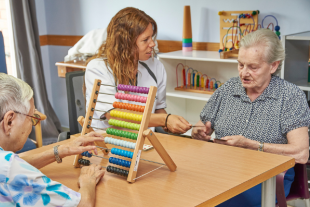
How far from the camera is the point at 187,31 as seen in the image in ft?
11.1

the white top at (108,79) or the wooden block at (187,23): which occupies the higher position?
the wooden block at (187,23)

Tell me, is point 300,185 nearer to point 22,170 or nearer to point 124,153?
point 124,153

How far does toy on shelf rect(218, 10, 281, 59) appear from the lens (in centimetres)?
308

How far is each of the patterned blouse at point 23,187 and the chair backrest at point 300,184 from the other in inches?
48.4

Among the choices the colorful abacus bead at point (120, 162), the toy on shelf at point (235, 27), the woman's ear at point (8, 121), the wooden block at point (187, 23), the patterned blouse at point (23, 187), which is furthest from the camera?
the wooden block at point (187, 23)

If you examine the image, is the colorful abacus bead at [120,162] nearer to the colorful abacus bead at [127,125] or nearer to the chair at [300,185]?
the colorful abacus bead at [127,125]

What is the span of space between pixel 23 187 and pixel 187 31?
264 centimetres

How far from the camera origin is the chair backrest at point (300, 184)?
1.75m

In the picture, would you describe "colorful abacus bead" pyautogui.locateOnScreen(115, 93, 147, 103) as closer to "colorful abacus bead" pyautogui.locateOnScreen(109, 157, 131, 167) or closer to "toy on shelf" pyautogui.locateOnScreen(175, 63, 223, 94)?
"colorful abacus bead" pyautogui.locateOnScreen(109, 157, 131, 167)

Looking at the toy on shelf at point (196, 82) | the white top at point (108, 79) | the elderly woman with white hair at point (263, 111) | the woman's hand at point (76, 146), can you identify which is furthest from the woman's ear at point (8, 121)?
the toy on shelf at point (196, 82)

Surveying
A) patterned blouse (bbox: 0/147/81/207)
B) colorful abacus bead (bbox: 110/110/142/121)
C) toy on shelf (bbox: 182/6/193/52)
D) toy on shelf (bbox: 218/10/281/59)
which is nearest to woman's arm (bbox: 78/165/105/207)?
patterned blouse (bbox: 0/147/81/207)

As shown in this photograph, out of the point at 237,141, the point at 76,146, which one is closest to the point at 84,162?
the point at 76,146

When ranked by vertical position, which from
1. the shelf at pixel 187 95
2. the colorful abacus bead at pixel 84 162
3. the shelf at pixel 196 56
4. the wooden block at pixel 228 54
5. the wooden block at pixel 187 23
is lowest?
the shelf at pixel 187 95

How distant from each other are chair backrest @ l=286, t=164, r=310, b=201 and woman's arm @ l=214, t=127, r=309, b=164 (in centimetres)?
6
